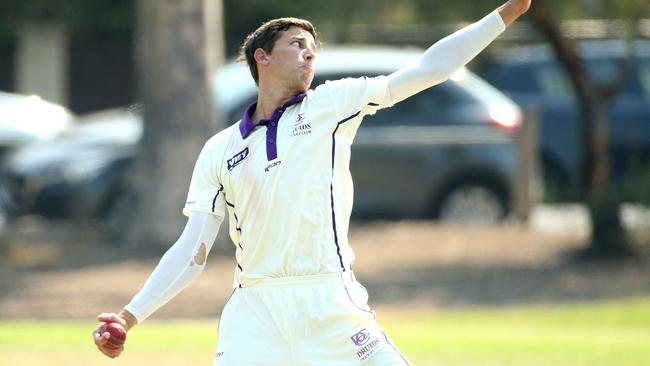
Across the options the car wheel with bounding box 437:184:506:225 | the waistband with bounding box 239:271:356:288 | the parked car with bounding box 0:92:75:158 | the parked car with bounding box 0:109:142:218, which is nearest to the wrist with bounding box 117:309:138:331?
the waistband with bounding box 239:271:356:288

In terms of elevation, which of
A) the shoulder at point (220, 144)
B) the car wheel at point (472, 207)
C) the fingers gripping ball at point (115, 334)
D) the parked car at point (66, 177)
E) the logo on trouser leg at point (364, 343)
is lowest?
the logo on trouser leg at point (364, 343)

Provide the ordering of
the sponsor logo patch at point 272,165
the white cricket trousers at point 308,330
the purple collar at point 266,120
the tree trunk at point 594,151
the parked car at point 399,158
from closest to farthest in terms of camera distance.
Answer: the white cricket trousers at point 308,330 → the sponsor logo patch at point 272,165 → the purple collar at point 266,120 → the tree trunk at point 594,151 → the parked car at point 399,158

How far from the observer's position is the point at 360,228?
53.8 ft

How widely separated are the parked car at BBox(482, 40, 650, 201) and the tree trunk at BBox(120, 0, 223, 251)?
222 inches

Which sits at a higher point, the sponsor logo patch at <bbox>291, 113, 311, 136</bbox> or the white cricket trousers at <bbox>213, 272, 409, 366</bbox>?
the sponsor logo patch at <bbox>291, 113, 311, 136</bbox>

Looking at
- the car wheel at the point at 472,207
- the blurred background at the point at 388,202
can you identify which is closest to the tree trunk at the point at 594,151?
the blurred background at the point at 388,202

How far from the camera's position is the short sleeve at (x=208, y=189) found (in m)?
5.45

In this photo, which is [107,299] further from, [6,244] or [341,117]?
[341,117]

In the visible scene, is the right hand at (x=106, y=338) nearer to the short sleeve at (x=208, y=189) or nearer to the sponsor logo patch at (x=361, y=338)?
the short sleeve at (x=208, y=189)

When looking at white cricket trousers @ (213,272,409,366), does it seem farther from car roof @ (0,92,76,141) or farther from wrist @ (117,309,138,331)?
car roof @ (0,92,76,141)

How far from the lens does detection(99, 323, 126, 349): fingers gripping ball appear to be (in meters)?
5.23

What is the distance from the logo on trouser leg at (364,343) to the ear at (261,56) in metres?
1.06

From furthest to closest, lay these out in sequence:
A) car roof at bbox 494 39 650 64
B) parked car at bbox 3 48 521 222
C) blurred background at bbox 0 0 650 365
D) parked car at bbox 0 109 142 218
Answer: car roof at bbox 494 39 650 64
parked car at bbox 3 48 521 222
parked car at bbox 0 109 142 218
blurred background at bbox 0 0 650 365

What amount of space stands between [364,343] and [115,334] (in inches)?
34.8
